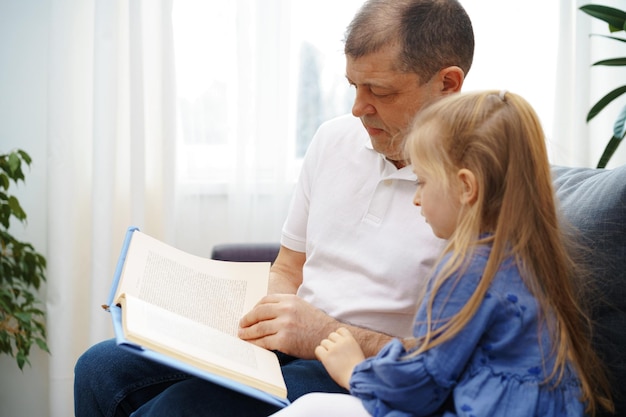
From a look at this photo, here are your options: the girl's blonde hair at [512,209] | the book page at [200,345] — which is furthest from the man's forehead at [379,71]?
the book page at [200,345]

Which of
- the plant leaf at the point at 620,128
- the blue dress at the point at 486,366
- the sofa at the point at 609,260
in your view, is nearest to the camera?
the blue dress at the point at 486,366

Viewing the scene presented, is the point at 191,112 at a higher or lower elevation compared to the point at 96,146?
higher

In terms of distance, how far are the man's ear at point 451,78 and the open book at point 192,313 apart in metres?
0.49

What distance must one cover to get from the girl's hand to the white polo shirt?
21cm

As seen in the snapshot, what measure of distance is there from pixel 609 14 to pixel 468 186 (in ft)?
3.90

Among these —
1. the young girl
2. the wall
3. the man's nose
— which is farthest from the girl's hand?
the wall

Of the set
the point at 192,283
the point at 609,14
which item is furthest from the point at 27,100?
the point at 609,14

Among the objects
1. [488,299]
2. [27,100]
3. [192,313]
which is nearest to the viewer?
[488,299]

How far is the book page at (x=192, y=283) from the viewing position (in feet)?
4.28

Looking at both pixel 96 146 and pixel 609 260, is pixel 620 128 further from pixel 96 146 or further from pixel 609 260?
pixel 96 146

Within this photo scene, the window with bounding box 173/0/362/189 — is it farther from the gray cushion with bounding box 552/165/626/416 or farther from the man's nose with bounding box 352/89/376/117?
the gray cushion with bounding box 552/165/626/416

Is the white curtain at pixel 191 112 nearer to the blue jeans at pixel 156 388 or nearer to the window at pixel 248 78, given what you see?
the window at pixel 248 78

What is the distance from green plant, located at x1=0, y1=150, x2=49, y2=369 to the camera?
2.10 metres

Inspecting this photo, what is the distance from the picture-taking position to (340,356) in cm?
116
